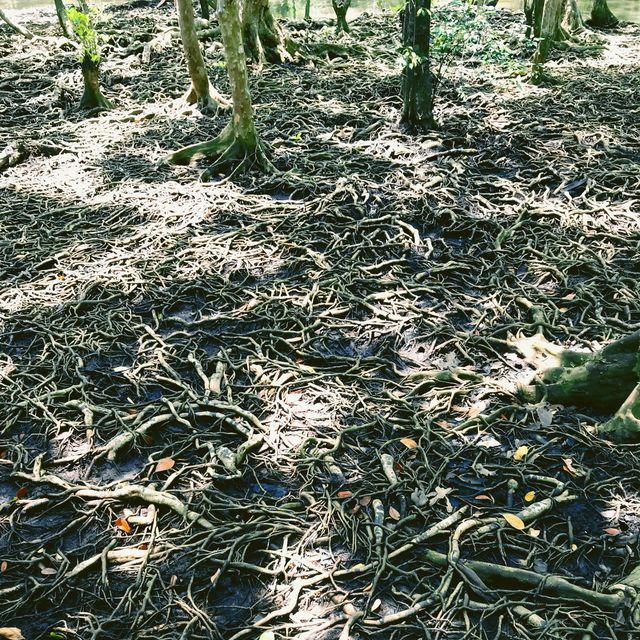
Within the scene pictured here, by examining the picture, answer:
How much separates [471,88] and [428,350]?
6.66 m

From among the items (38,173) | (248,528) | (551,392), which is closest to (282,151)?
(38,173)

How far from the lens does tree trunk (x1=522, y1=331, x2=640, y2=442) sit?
3340 millimetres

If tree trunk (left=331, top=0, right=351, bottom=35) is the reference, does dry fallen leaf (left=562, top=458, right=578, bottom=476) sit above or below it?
below

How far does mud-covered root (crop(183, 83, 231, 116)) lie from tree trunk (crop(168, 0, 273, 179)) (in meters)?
1.82

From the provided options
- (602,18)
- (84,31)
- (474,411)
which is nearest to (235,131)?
(84,31)

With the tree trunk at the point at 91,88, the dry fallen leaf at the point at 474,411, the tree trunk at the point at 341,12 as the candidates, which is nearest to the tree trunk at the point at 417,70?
the tree trunk at the point at 91,88

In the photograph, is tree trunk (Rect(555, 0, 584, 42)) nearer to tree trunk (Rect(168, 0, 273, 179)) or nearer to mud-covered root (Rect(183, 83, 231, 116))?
mud-covered root (Rect(183, 83, 231, 116))

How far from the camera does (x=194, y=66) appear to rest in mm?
8742

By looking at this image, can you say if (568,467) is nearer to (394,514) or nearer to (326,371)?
(394,514)

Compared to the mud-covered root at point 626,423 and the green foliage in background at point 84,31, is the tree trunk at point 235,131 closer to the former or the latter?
the green foliage in background at point 84,31

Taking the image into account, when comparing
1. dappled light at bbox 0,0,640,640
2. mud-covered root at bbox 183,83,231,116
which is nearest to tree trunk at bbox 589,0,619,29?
dappled light at bbox 0,0,640,640

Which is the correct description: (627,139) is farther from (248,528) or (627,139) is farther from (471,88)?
(248,528)

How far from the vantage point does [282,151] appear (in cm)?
755

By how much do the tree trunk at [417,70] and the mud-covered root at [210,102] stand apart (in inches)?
104
